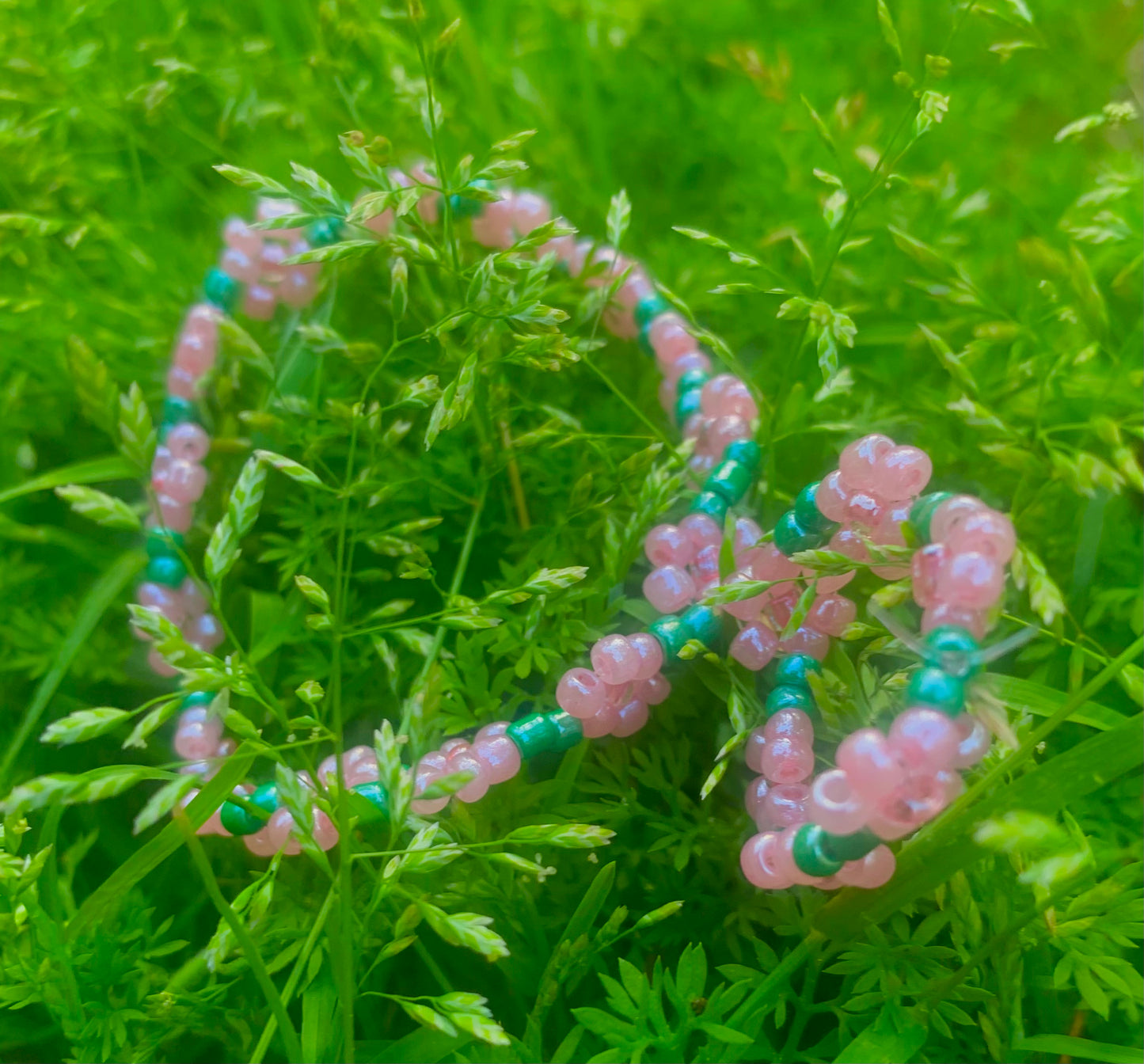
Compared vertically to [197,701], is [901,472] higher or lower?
higher

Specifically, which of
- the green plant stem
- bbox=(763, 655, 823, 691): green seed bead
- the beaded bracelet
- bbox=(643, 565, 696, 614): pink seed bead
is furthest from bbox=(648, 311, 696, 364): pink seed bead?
the green plant stem

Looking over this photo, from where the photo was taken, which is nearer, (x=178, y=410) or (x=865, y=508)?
(x=865, y=508)

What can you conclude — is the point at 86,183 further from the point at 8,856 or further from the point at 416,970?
the point at 416,970

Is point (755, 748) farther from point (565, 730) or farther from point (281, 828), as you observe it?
point (281, 828)

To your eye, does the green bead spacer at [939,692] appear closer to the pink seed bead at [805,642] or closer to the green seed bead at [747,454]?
the pink seed bead at [805,642]

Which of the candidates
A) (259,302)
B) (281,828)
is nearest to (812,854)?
(281,828)

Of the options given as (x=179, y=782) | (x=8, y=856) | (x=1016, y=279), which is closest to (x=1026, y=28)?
(x=1016, y=279)

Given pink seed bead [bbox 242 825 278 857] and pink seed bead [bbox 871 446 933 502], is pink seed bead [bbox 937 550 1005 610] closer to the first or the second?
pink seed bead [bbox 871 446 933 502]

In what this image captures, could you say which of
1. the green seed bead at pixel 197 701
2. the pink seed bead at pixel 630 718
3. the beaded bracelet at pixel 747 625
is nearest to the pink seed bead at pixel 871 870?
the beaded bracelet at pixel 747 625
